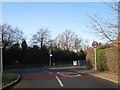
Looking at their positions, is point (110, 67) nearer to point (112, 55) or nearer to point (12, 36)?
point (112, 55)

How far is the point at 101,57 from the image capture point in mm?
22391

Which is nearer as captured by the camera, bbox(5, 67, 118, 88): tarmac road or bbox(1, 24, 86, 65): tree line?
bbox(5, 67, 118, 88): tarmac road

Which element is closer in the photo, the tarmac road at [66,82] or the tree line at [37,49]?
the tarmac road at [66,82]

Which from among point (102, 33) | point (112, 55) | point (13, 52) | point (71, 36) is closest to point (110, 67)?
point (112, 55)

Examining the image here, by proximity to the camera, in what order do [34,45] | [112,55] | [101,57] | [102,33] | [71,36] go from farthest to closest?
[71,36], [34,45], [101,57], [112,55], [102,33]

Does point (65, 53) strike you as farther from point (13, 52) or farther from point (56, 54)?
point (13, 52)

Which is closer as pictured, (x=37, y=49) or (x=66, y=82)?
(x=66, y=82)

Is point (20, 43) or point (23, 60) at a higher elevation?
point (20, 43)

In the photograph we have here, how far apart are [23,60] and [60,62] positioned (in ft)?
37.8

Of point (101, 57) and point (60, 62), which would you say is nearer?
point (101, 57)

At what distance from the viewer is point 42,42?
66.7 metres

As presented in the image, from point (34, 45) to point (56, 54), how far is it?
26.7 ft

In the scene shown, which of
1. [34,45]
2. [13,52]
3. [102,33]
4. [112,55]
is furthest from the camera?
[34,45]

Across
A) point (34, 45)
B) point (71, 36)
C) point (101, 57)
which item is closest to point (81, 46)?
point (71, 36)
